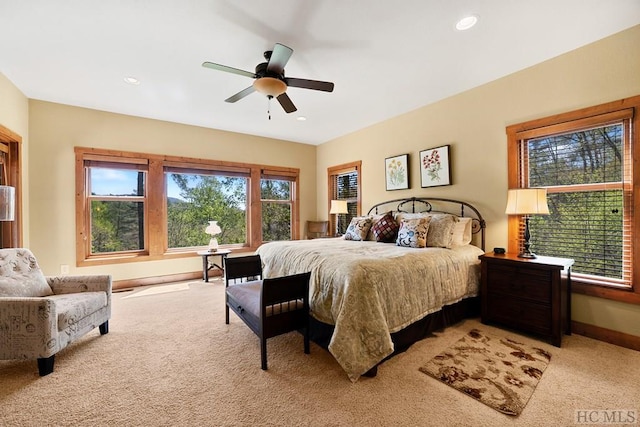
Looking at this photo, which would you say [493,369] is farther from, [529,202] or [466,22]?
[466,22]

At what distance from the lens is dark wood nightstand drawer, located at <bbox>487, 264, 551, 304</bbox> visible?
2445 mm

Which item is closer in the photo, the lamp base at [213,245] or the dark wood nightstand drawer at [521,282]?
the dark wood nightstand drawer at [521,282]

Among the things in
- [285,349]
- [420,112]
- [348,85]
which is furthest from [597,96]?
[285,349]

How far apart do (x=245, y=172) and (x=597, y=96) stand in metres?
4.98

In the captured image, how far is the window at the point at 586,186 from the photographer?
8.01ft

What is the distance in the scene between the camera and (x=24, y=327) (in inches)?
77.2

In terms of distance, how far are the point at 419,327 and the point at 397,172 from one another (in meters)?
2.64

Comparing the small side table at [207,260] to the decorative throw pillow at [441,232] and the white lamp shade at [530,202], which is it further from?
the white lamp shade at [530,202]

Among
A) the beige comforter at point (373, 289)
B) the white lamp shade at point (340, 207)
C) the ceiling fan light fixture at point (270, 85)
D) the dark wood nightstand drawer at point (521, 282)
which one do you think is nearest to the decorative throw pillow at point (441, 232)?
the beige comforter at point (373, 289)

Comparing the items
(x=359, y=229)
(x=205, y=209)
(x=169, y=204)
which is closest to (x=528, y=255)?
(x=359, y=229)

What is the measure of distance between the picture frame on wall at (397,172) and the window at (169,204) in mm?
2218

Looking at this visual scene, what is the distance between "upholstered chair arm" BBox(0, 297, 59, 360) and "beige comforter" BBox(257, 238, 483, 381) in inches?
71.5

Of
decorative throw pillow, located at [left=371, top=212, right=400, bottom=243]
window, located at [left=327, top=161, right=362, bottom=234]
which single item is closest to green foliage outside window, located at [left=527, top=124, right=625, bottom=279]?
decorative throw pillow, located at [left=371, top=212, right=400, bottom=243]

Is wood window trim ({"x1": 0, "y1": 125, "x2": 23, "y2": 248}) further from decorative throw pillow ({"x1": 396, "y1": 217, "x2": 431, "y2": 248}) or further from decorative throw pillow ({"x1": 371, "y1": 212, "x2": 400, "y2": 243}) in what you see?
decorative throw pillow ({"x1": 396, "y1": 217, "x2": 431, "y2": 248})
